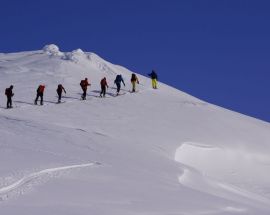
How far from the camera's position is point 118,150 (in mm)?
23312

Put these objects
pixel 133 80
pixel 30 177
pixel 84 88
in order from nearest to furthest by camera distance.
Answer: pixel 30 177
pixel 84 88
pixel 133 80

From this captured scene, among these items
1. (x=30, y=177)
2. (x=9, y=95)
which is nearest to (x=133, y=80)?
(x=9, y=95)

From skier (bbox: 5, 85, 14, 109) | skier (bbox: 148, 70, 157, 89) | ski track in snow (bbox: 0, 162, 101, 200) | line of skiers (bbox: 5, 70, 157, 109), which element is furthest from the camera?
skier (bbox: 148, 70, 157, 89)

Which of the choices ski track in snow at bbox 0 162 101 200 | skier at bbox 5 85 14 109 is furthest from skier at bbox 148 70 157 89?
ski track in snow at bbox 0 162 101 200

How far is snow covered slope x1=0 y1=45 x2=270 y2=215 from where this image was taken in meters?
14.5

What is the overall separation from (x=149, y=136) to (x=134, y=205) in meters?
13.7

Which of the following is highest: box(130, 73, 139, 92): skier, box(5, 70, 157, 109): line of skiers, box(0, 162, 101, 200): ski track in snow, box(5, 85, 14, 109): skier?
box(130, 73, 139, 92): skier

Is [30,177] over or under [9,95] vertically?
under

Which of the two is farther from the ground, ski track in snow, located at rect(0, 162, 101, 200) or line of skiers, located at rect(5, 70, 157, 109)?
line of skiers, located at rect(5, 70, 157, 109)

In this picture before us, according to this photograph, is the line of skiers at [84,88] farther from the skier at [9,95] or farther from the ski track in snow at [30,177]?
the ski track in snow at [30,177]

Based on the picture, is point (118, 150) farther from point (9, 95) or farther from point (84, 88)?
point (84, 88)

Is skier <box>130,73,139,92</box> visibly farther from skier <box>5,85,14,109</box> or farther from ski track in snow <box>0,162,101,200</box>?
ski track in snow <box>0,162,101,200</box>

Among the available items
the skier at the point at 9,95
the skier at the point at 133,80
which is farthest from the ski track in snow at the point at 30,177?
the skier at the point at 133,80

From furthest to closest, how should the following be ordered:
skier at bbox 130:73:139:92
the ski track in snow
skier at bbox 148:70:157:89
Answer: skier at bbox 148:70:157:89 → skier at bbox 130:73:139:92 → the ski track in snow
